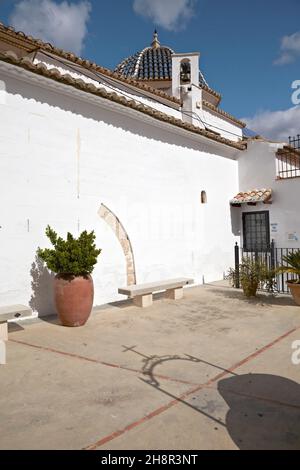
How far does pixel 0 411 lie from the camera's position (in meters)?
3.25

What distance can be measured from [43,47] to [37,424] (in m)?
9.02

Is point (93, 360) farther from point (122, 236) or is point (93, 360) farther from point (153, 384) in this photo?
point (122, 236)

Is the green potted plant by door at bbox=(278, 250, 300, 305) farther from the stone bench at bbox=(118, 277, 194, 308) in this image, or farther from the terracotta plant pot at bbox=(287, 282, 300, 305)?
the stone bench at bbox=(118, 277, 194, 308)

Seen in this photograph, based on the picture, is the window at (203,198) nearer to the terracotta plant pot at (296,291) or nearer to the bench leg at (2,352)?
the terracotta plant pot at (296,291)

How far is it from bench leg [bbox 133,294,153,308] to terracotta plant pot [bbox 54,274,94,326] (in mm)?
1756

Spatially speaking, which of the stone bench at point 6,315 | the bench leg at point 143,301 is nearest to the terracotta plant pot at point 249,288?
the bench leg at point 143,301

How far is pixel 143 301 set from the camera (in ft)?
25.4

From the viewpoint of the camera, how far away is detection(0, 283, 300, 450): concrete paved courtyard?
2.81 m

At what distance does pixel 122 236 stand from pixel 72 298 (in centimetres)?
275

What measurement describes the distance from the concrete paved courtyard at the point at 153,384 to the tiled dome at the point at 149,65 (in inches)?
534

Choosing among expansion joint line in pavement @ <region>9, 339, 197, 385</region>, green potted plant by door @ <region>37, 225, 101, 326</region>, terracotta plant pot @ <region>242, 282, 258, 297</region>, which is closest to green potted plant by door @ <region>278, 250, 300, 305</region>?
terracotta plant pot @ <region>242, 282, 258, 297</region>

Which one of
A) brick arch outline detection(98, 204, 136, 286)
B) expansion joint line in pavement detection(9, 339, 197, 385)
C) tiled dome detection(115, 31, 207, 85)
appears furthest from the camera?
tiled dome detection(115, 31, 207, 85)

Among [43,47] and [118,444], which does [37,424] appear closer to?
[118,444]

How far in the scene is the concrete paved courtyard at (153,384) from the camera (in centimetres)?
281
